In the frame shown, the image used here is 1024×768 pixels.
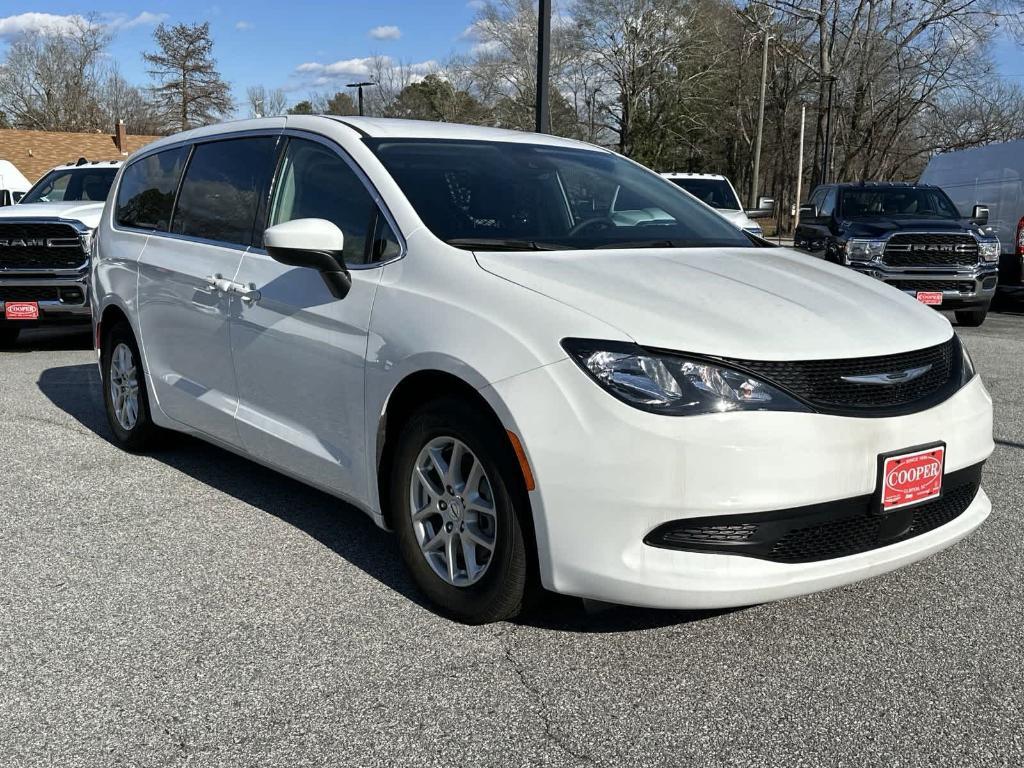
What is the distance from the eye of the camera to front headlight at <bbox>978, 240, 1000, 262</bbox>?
1251 centimetres

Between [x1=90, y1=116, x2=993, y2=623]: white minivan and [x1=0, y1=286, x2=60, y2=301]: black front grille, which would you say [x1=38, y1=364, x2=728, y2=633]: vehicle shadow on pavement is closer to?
[x1=90, y1=116, x2=993, y2=623]: white minivan

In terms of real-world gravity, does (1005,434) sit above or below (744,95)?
below

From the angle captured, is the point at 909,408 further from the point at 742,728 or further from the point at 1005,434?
the point at 1005,434

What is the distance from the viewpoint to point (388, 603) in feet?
12.4

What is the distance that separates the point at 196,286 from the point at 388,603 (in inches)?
76.1

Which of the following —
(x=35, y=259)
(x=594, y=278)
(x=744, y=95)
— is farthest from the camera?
(x=744, y=95)

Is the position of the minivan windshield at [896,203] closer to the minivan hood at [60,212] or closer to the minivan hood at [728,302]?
the minivan hood at [60,212]

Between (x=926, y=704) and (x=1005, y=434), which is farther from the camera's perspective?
(x=1005, y=434)

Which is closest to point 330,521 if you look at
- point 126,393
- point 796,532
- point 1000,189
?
point 126,393

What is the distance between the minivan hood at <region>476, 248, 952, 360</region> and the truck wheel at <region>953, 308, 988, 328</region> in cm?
974

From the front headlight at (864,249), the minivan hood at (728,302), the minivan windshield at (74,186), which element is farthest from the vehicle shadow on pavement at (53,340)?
the front headlight at (864,249)

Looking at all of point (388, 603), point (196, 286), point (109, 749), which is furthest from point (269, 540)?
point (109, 749)

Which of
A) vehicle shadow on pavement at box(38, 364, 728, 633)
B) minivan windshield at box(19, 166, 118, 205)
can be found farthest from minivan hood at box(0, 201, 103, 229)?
vehicle shadow on pavement at box(38, 364, 728, 633)

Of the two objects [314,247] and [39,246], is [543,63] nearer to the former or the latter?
[39,246]
